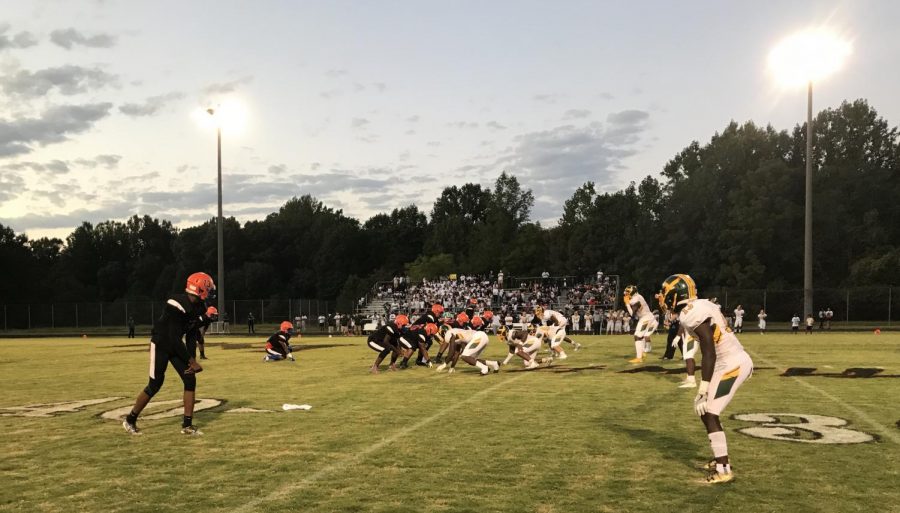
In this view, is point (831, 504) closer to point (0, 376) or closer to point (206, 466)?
point (206, 466)

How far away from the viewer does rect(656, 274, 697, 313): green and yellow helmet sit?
23.6ft

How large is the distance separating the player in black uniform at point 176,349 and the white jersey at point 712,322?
19.7 feet

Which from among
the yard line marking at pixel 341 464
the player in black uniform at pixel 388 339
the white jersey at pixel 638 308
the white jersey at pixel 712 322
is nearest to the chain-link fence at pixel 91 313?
the player in black uniform at pixel 388 339

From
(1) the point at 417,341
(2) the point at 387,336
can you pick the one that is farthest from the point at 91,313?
(2) the point at 387,336

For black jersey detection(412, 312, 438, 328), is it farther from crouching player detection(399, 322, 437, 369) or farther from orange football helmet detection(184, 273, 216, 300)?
orange football helmet detection(184, 273, 216, 300)

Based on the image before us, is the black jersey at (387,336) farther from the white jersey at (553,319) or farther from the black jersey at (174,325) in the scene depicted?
the black jersey at (174,325)

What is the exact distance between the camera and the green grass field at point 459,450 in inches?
232

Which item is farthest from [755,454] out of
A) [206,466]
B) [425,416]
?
[206,466]

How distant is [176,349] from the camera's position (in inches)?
352

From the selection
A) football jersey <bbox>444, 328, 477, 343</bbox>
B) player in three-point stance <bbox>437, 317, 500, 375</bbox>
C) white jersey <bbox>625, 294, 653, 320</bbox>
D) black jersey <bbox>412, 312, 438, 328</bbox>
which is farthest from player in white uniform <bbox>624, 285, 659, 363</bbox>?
black jersey <bbox>412, 312, 438, 328</bbox>

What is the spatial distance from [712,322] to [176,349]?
22.1ft

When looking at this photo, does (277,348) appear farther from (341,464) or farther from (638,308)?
(341,464)

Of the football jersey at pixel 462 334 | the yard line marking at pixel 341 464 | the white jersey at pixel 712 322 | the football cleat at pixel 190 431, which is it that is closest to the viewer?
the yard line marking at pixel 341 464

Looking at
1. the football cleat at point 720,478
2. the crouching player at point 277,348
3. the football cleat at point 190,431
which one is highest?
the football cleat at point 720,478
